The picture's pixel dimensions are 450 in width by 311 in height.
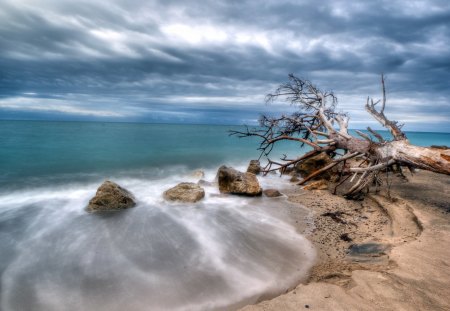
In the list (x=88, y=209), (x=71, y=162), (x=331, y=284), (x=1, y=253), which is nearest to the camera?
(x=331, y=284)

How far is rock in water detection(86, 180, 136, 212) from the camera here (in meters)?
7.58

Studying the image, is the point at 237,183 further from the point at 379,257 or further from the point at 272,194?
the point at 379,257

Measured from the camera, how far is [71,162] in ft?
58.0

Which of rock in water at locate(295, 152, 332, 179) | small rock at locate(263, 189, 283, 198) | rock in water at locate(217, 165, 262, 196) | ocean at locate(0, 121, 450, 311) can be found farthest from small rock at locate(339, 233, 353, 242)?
rock in water at locate(295, 152, 332, 179)

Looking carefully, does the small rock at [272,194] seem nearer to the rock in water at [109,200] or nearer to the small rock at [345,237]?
the small rock at [345,237]

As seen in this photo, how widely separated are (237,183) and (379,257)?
5.35m

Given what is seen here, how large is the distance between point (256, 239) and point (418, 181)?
7797mm

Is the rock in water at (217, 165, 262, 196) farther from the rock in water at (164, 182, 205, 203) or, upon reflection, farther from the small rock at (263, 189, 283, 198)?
the rock in water at (164, 182, 205, 203)

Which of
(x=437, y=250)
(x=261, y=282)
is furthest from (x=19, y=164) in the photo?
(x=437, y=250)

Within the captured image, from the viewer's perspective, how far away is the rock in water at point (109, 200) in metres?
7.58

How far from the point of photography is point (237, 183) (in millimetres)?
9203

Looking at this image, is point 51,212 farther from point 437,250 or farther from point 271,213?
point 437,250

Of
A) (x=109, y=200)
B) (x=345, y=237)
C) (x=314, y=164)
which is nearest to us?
(x=345, y=237)

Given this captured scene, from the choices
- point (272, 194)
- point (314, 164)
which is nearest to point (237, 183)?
point (272, 194)
